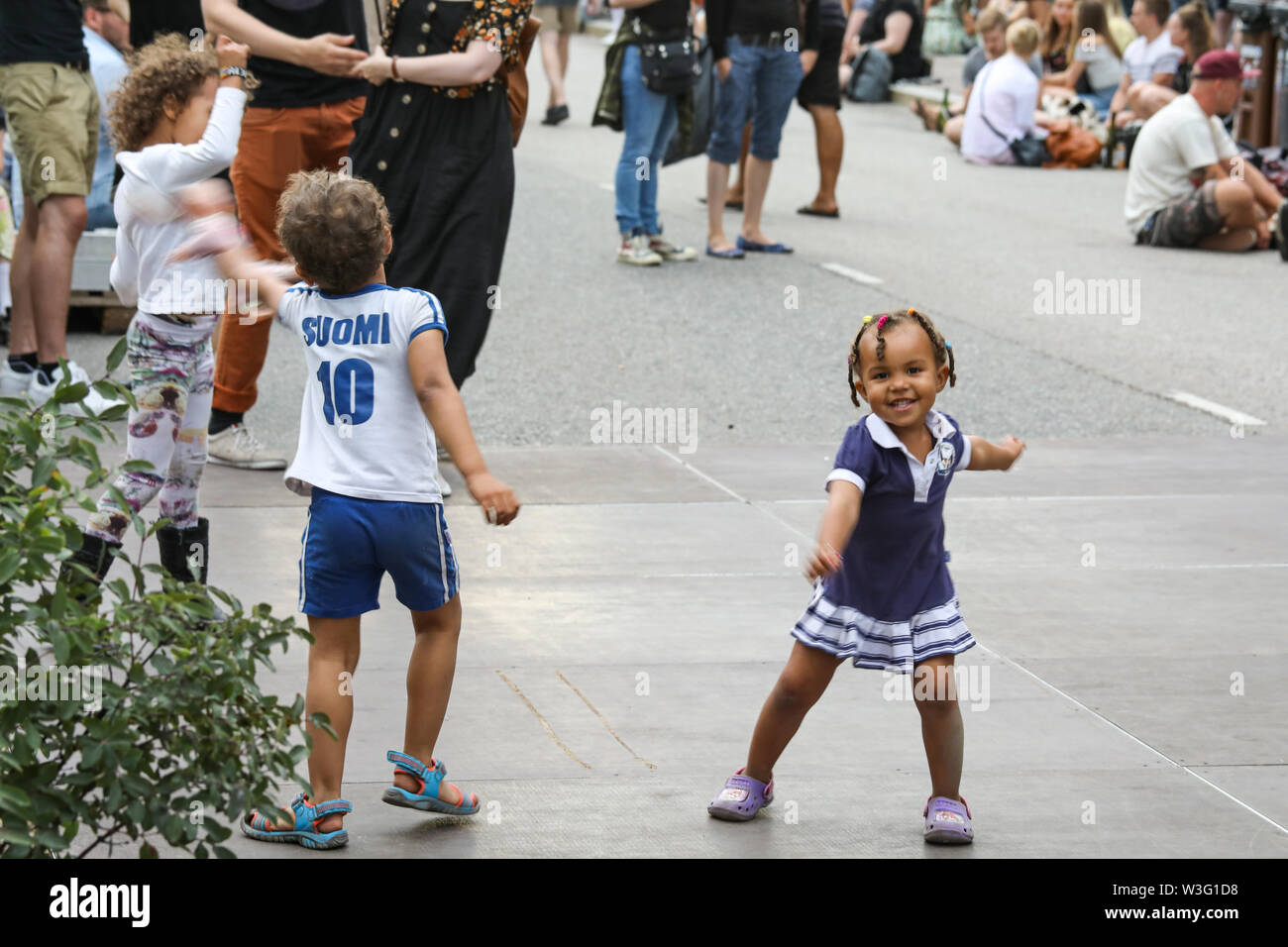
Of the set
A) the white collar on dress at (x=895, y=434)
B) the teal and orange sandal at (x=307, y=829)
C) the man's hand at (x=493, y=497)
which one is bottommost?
the teal and orange sandal at (x=307, y=829)

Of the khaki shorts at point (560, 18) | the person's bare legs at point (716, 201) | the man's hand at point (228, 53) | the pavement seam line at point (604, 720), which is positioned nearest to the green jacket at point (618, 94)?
the person's bare legs at point (716, 201)

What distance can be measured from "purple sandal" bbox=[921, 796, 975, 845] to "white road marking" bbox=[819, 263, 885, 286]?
297 inches

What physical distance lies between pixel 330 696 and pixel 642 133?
7.65m

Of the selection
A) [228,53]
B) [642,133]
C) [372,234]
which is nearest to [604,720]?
[372,234]

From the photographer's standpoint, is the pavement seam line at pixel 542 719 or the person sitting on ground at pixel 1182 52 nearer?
the pavement seam line at pixel 542 719

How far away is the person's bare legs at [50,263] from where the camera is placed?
727 centimetres

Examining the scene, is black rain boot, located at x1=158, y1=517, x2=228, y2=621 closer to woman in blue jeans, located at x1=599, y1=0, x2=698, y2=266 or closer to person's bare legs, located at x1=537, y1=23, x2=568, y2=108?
woman in blue jeans, located at x1=599, y1=0, x2=698, y2=266

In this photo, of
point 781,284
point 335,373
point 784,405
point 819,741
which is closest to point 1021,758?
point 819,741

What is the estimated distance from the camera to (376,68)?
6.14 m

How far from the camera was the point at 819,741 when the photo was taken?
4.27 m

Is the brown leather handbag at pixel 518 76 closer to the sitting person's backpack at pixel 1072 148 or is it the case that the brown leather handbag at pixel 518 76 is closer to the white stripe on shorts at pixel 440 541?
the white stripe on shorts at pixel 440 541

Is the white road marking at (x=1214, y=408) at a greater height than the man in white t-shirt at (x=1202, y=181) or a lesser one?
lesser

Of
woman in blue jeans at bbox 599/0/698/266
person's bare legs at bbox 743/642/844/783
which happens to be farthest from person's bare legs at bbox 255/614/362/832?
woman in blue jeans at bbox 599/0/698/266
